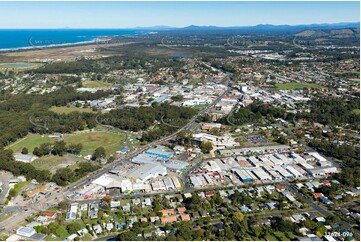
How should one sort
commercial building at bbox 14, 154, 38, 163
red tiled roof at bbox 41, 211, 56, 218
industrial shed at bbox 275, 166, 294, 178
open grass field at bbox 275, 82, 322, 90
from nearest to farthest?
red tiled roof at bbox 41, 211, 56, 218
industrial shed at bbox 275, 166, 294, 178
commercial building at bbox 14, 154, 38, 163
open grass field at bbox 275, 82, 322, 90

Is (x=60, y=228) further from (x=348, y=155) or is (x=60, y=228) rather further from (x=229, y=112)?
(x=229, y=112)

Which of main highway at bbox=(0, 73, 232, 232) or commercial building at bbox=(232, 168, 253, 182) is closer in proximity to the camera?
main highway at bbox=(0, 73, 232, 232)

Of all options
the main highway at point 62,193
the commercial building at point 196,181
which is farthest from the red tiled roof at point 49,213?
the commercial building at point 196,181

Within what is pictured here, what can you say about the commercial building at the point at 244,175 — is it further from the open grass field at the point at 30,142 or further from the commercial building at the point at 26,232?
the open grass field at the point at 30,142

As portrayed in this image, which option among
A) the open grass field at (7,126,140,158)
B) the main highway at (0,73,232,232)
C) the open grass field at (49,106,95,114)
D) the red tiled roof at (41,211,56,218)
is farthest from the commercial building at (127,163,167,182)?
the open grass field at (49,106,95,114)

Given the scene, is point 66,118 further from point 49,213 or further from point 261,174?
point 261,174

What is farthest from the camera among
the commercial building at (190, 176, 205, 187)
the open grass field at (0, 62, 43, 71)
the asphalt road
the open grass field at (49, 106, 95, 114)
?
the open grass field at (0, 62, 43, 71)

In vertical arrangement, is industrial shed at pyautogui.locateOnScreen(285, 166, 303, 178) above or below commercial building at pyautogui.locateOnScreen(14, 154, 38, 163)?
below

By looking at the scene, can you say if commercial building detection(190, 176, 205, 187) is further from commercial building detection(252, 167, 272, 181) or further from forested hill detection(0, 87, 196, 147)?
forested hill detection(0, 87, 196, 147)

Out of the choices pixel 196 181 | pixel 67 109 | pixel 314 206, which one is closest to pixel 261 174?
pixel 314 206
